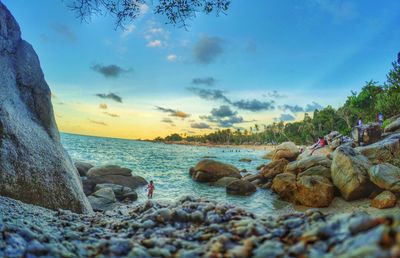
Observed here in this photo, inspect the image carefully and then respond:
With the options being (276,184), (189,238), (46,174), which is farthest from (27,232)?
(276,184)

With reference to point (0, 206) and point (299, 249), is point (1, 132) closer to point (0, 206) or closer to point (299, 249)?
point (0, 206)

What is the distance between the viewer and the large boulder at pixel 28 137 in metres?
9.12

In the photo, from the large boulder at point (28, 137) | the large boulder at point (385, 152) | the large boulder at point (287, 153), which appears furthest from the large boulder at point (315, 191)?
the large boulder at point (287, 153)

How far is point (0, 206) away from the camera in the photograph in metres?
7.05

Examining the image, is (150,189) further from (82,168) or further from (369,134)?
(369,134)

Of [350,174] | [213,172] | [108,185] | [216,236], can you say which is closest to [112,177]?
[108,185]

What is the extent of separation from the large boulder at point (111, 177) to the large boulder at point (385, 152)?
18757mm

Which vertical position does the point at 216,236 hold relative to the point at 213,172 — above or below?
above

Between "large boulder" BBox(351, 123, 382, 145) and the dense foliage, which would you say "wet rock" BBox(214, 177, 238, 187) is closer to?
"large boulder" BBox(351, 123, 382, 145)

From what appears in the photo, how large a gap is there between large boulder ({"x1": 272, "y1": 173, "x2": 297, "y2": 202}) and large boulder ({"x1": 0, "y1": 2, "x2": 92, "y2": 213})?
13.9 metres

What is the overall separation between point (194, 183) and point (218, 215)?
25617 millimetres

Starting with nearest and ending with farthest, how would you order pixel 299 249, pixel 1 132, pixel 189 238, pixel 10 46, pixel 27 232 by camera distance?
1. pixel 299 249
2. pixel 189 238
3. pixel 27 232
4. pixel 1 132
5. pixel 10 46

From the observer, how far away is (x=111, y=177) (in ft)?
84.5

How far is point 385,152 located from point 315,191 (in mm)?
6903
